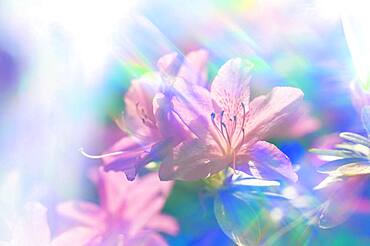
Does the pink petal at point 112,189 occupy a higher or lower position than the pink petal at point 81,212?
higher

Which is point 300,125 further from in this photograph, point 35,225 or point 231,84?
point 35,225

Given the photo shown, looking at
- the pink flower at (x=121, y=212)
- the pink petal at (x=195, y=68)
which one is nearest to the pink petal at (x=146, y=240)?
the pink flower at (x=121, y=212)

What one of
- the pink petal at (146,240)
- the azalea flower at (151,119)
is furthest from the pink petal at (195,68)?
the pink petal at (146,240)

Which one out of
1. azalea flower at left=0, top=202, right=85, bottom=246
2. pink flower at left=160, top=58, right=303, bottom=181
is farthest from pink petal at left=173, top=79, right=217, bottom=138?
azalea flower at left=0, top=202, right=85, bottom=246

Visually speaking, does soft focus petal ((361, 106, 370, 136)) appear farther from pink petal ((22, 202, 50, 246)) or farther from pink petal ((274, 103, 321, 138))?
pink petal ((22, 202, 50, 246))

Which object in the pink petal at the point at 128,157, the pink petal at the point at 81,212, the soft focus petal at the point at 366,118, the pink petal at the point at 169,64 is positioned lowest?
Answer: the pink petal at the point at 81,212

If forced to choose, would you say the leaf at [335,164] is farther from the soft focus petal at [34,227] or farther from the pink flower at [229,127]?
the soft focus petal at [34,227]

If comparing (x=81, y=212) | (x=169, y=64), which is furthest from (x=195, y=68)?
(x=81, y=212)

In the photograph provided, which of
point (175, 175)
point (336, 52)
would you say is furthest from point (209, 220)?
point (336, 52)
